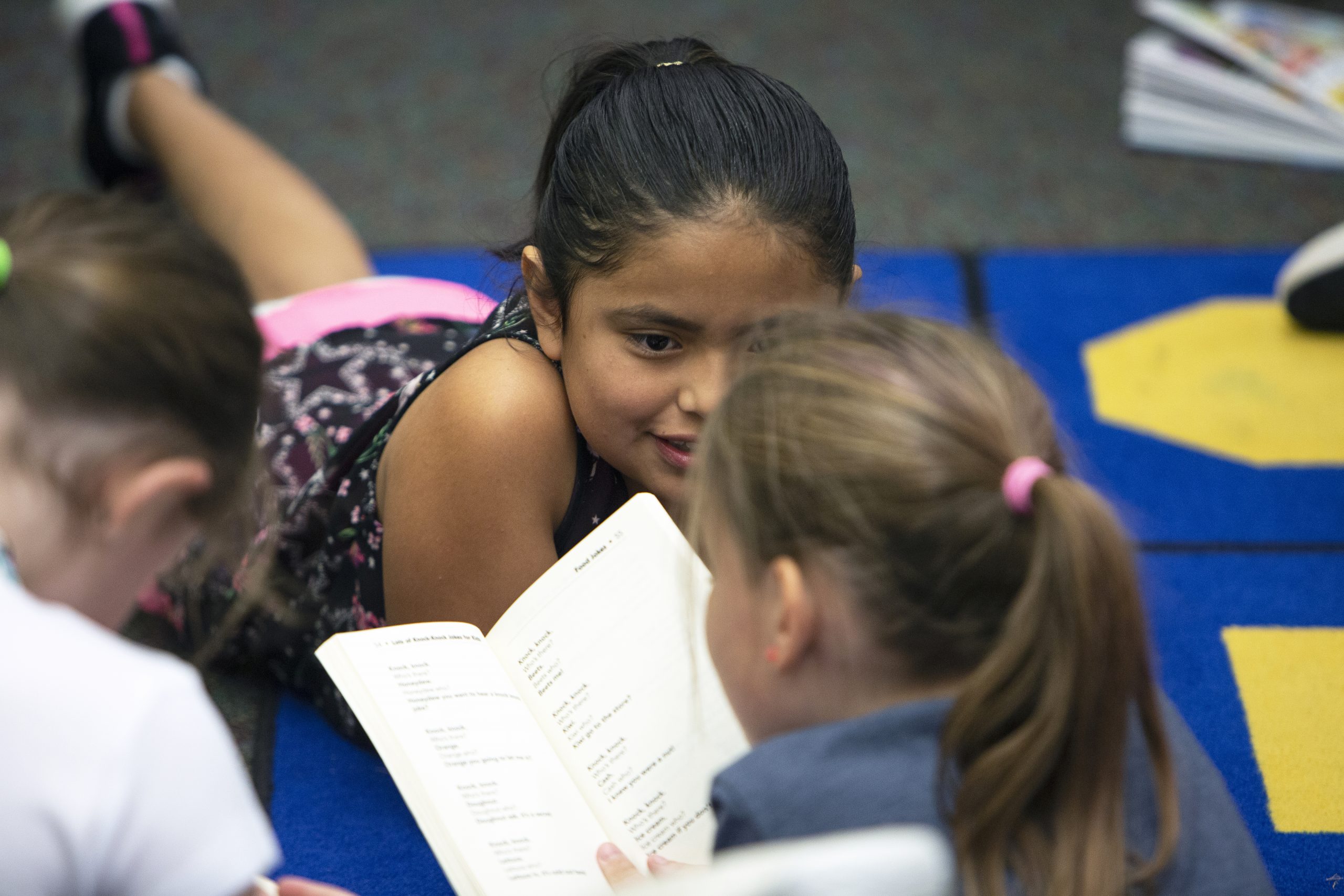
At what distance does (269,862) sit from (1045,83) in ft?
5.98

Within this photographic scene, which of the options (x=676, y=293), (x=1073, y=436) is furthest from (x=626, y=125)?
(x=1073, y=436)

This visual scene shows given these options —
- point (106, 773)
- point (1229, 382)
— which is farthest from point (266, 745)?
point (1229, 382)

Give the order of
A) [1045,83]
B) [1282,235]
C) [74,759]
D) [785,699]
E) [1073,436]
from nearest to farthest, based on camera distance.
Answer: [74,759] → [785,699] → [1073,436] → [1282,235] → [1045,83]

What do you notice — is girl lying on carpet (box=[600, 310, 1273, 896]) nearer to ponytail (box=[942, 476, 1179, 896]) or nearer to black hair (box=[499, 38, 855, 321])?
ponytail (box=[942, 476, 1179, 896])

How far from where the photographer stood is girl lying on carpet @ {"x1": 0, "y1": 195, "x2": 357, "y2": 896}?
597 millimetres

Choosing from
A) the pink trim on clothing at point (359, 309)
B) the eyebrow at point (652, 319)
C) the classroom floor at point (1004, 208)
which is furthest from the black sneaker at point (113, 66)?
the eyebrow at point (652, 319)

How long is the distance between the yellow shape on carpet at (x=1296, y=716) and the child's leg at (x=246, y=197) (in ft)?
3.34

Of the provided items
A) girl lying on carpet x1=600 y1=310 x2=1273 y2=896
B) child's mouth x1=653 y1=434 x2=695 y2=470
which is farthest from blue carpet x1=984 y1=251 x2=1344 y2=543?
girl lying on carpet x1=600 y1=310 x2=1273 y2=896

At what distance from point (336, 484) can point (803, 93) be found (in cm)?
121

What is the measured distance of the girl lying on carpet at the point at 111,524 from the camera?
60 cm

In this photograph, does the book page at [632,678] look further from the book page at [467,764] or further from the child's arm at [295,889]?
the child's arm at [295,889]

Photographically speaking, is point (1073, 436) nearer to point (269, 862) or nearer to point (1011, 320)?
point (1011, 320)

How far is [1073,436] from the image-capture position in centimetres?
147

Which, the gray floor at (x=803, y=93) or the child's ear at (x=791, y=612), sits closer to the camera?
the child's ear at (x=791, y=612)
